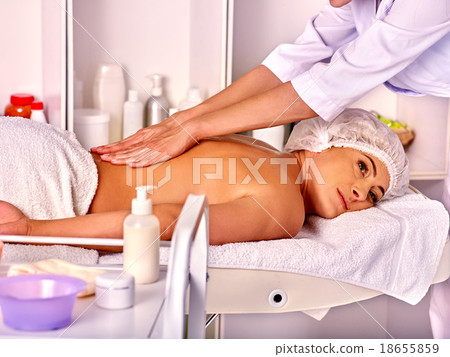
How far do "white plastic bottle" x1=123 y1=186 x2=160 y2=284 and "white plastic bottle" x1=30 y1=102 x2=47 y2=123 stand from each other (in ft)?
2.89

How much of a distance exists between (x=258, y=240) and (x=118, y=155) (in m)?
0.35

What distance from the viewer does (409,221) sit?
1.15 meters

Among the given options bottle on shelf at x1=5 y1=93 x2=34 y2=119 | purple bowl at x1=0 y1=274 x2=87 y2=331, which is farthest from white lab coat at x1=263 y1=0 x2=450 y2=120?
bottle on shelf at x1=5 y1=93 x2=34 y2=119

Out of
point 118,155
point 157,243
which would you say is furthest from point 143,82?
point 157,243

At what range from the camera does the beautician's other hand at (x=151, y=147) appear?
3.92 feet

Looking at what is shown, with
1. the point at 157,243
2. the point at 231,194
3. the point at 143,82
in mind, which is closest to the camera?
the point at 157,243

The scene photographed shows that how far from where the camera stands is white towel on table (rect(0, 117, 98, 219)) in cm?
104

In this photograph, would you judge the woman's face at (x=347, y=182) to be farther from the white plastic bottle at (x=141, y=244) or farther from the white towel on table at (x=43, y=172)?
the white plastic bottle at (x=141, y=244)

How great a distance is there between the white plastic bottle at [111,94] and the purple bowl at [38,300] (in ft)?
3.36

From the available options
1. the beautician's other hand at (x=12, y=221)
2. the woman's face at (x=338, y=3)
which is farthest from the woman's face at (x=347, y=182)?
the beautician's other hand at (x=12, y=221)

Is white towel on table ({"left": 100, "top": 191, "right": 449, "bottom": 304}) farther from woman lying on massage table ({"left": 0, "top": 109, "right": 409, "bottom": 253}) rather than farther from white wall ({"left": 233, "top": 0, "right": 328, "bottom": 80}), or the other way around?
white wall ({"left": 233, "top": 0, "right": 328, "bottom": 80})

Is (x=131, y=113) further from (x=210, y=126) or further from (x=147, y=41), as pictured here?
(x=210, y=126)

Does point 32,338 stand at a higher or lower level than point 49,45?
lower

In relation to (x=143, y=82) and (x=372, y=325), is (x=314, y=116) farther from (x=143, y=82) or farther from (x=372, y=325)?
(x=372, y=325)
